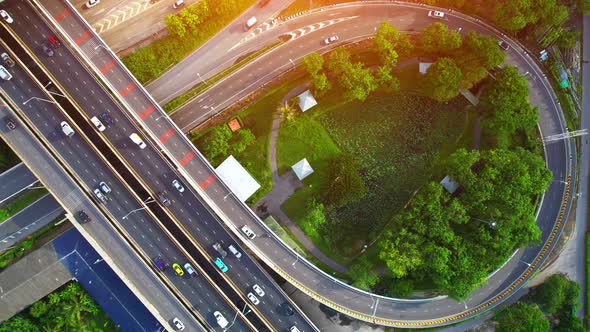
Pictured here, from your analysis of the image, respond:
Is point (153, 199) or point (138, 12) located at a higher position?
point (138, 12)

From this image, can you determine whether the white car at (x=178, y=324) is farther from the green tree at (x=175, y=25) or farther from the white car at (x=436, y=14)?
the white car at (x=436, y=14)

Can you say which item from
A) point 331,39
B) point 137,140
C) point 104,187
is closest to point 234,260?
point 104,187

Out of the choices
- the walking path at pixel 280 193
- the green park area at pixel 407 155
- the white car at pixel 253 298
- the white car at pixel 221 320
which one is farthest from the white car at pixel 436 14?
the white car at pixel 221 320

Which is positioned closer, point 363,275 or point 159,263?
point 159,263

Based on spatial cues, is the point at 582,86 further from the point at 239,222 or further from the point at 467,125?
the point at 239,222

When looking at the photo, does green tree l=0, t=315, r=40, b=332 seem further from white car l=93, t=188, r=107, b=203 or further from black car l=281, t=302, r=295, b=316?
black car l=281, t=302, r=295, b=316

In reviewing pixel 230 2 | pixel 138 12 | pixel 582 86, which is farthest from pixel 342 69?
pixel 582 86

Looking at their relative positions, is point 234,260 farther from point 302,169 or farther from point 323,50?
point 323,50
